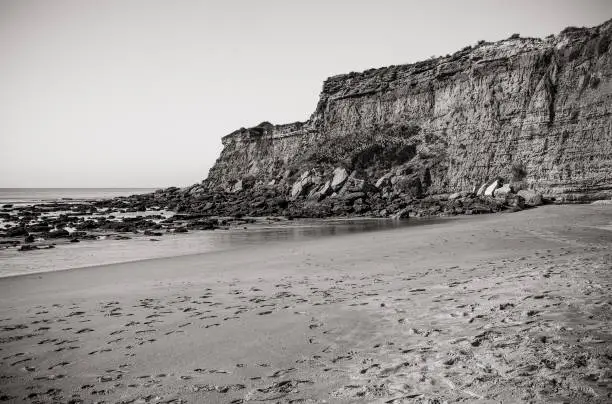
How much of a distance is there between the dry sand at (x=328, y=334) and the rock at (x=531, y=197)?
17095mm

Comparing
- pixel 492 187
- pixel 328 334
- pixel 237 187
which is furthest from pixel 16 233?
pixel 237 187

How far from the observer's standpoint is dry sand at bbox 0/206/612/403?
3672mm

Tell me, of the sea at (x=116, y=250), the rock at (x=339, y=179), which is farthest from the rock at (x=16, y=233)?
the rock at (x=339, y=179)

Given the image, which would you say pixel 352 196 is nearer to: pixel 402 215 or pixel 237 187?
pixel 402 215

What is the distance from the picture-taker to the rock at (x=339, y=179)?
37156mm

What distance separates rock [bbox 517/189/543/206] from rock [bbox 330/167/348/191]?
15.5 metres

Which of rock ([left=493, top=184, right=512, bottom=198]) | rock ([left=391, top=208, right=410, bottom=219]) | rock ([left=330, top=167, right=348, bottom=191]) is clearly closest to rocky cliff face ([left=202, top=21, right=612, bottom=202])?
rock ([left=330, top=167, right=348, bottom=191])

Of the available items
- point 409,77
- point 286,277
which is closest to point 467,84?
point 409,77

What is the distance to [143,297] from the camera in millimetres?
8156

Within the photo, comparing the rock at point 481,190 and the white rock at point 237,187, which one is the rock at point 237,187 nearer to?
the white rock at point 237,187

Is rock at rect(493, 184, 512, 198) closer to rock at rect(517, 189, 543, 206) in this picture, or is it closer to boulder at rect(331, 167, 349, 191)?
rock at rect(517, 189, 543, 206)

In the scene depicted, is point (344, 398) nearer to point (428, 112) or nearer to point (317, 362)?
point (317, 362)

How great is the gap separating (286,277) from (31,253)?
12989mm

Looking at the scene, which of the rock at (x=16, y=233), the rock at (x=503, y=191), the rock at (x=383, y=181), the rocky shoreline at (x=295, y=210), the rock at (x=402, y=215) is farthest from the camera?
the rock at (x=383, y=181)
